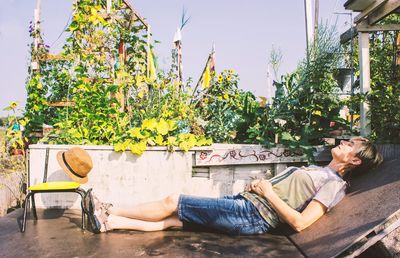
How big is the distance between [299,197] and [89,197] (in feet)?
6.03

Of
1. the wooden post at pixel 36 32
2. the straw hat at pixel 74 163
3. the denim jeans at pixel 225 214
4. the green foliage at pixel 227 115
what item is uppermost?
the wooden post at pixel 36 32

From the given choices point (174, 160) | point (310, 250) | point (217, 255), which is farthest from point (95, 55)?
point (310, 250)

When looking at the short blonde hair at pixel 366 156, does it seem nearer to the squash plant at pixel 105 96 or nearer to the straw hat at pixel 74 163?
the squash plant at pixel 105 96

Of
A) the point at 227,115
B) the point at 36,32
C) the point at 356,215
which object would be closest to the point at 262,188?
the point at 356,215

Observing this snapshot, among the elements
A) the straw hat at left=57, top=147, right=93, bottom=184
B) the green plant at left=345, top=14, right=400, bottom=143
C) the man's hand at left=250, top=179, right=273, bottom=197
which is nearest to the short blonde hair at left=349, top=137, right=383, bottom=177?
the green plant at left=345, top=14, right=400, bottom=143

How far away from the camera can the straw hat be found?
3.96m

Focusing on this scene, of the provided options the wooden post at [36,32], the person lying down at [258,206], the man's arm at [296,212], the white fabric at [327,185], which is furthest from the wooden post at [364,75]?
the wooden post at [36,32]

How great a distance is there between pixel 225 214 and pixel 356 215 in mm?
1022

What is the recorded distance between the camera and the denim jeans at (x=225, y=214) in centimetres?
322

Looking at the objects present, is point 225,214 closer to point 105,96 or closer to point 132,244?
point 132,244

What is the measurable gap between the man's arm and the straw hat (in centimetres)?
196

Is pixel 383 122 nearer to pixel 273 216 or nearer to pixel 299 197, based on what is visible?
pixel 299 197

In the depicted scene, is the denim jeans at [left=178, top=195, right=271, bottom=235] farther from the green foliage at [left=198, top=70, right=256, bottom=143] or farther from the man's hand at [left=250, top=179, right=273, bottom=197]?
the green foliage at [left=198, top=70, right=256, bottom=143]

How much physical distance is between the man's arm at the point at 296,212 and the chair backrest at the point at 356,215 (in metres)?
0.07
